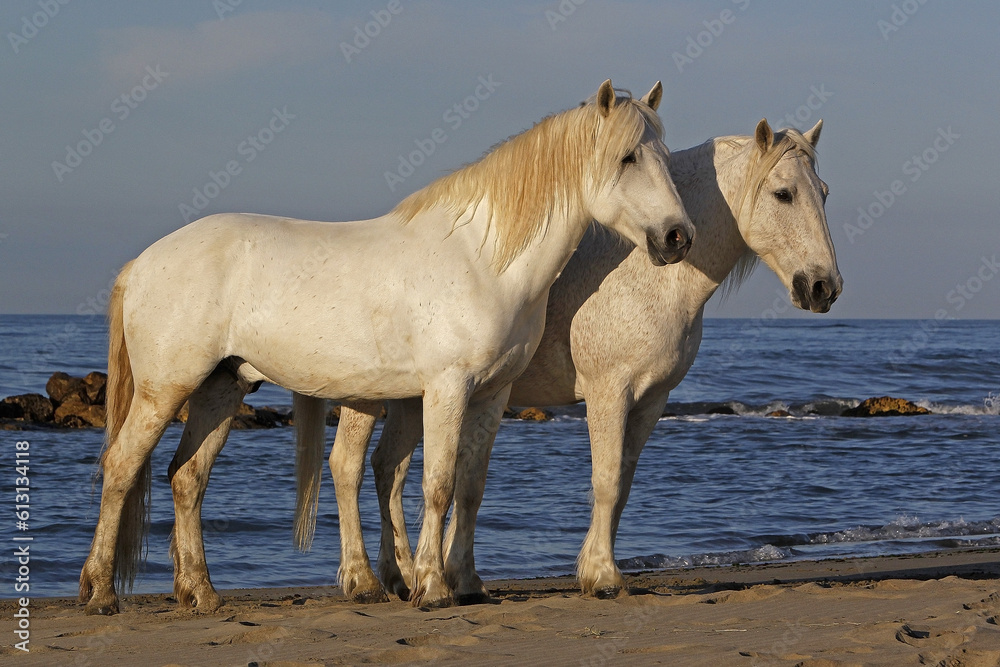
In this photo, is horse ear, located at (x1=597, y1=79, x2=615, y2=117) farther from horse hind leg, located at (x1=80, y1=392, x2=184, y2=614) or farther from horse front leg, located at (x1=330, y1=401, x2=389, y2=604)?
horse hind leg, located at (x1=80, y1=392, x2=184, y2=614)

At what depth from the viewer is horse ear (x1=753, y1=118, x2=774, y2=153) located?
491 centimetres

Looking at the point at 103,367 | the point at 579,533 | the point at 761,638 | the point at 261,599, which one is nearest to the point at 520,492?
the point at 579,533

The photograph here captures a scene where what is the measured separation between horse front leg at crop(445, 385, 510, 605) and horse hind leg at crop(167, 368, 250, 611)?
3.86 ft

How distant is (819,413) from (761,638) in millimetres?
16926

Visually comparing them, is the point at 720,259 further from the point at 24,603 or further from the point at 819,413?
the point at 819,413

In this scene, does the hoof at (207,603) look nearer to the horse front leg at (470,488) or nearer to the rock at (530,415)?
the horse front leg at (470,488)

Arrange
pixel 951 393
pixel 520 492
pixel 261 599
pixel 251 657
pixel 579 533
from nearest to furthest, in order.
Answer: pixel 251 657, pixel 261 599, pixel 579 533, pixel 520 492, pixel 951 393

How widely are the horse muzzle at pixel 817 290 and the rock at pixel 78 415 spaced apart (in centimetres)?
1233

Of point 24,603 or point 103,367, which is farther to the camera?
point 103,367

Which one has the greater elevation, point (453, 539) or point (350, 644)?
point (453, 539)

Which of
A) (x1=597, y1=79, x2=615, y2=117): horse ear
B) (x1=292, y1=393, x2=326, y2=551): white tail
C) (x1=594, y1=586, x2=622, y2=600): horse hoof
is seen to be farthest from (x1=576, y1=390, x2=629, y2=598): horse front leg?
(x1=292, y1=393, x2=326, y2=551): white tail

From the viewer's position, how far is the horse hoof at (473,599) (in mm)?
4932

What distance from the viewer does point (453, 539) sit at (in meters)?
5.10

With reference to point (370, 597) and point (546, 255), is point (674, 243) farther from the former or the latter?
point (370, 597)
